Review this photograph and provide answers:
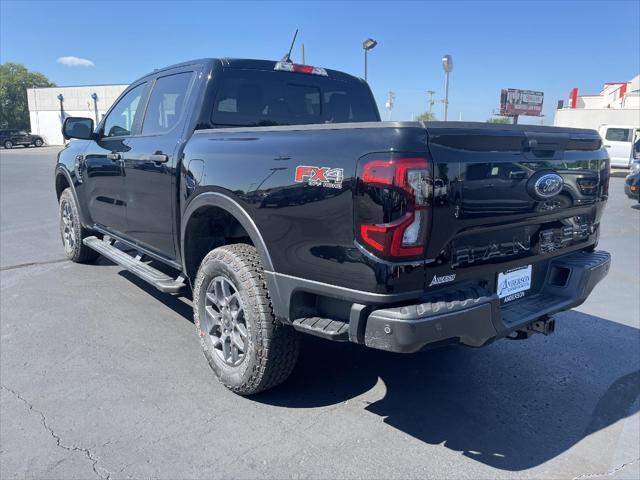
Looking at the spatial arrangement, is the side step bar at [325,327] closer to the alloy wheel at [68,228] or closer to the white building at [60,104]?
the alloy wheel at [68,228]

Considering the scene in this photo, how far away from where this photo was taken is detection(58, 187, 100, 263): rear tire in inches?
232

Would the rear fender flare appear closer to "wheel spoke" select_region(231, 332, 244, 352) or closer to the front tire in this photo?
the front tire

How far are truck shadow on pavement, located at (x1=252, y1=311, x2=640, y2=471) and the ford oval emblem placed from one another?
1337mm

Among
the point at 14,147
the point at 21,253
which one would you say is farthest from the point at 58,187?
the point at 14,147

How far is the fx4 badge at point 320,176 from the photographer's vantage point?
2.44 meters

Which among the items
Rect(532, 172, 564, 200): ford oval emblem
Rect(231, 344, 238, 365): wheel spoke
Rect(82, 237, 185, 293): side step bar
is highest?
Rect(532, 172, 564, 200): ford oval emblem

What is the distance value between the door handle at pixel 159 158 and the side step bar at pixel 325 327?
5.84 feet

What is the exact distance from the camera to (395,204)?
2277 mm

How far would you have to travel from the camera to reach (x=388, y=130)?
230 centimetres

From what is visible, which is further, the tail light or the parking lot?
the parking lot

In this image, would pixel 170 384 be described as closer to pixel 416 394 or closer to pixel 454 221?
pixel 416 394

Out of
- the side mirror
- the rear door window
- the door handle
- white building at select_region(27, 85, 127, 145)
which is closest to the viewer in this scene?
the door handle

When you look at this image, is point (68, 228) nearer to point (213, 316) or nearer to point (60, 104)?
point (213, 316)

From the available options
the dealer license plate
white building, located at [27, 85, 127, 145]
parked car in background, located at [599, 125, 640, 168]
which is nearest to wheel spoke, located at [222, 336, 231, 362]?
the dealer license plate
